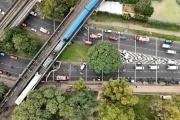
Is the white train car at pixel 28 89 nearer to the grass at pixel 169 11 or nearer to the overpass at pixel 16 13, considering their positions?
the overpass at pixel 16 13

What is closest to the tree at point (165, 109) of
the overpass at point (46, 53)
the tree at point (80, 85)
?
the tree at point (80, 85)

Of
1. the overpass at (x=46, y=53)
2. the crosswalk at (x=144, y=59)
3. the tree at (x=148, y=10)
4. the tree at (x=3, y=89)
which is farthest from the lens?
the crosswalk at (x=144, y=59)

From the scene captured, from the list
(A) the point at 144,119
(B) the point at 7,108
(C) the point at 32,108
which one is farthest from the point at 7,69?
(A) the point at 144,119

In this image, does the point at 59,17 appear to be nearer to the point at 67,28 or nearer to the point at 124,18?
the point at 67,28

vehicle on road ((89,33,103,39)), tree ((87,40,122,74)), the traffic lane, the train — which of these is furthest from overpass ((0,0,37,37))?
tree ((87,40,122,74))

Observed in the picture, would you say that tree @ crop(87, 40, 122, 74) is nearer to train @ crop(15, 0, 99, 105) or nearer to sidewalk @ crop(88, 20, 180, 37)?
train @ crop(15, 0, 99, 105)

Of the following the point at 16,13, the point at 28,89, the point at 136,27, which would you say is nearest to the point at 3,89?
the point at 28,89
